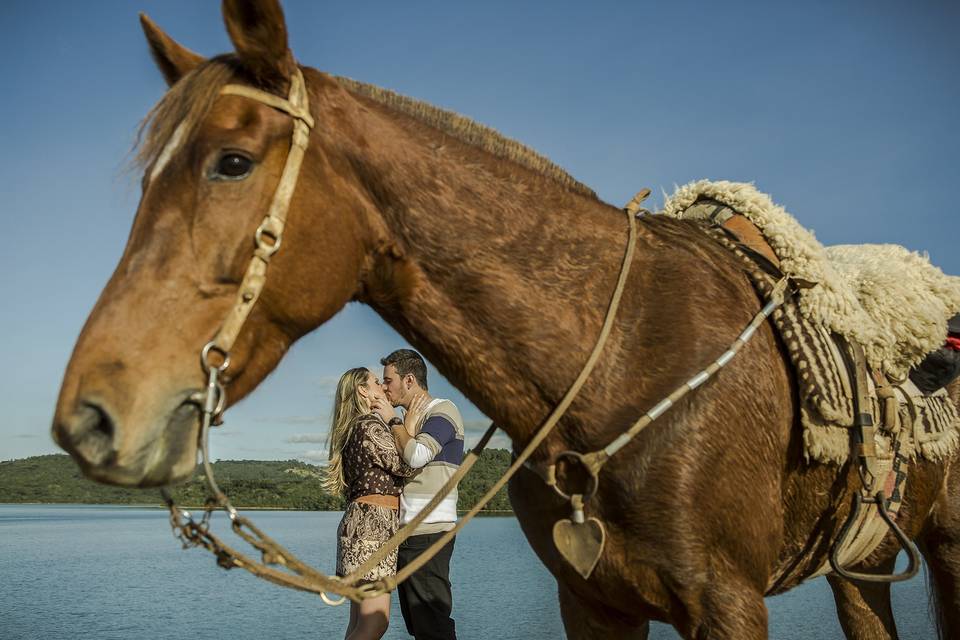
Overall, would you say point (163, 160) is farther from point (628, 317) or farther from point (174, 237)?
point (628, 317)

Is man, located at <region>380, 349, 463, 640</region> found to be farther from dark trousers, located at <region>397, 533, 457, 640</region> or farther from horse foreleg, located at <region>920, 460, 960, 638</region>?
horse foreleg, located at <region>920, 460, 960, 638</region>

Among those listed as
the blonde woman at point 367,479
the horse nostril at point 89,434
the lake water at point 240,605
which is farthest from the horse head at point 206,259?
the lake water at point 240,605

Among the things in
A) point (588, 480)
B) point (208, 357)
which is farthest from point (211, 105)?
point (588, 480)

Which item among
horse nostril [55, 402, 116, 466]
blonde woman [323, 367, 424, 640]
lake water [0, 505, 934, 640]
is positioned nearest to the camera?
horse nostril [55, 402, 116, 466]

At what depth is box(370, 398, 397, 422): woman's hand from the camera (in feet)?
19.5

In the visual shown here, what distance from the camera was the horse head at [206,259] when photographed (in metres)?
1.75

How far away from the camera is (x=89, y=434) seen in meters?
1.72

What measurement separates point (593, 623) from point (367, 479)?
10.5ft

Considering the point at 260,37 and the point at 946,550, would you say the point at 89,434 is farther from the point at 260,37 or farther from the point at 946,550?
the point at 946,550

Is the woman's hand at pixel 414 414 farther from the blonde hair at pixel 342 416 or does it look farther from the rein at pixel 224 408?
the rein at pixel 224 408

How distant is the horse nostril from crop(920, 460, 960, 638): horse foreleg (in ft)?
10.5

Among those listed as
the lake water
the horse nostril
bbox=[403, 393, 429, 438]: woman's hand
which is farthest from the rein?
the lake water

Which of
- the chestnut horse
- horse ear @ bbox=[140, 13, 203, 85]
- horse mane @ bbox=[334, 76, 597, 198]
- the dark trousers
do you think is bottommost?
the dark trousers

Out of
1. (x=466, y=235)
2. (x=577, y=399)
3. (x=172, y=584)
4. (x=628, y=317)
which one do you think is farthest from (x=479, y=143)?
(x=172, y=584)
